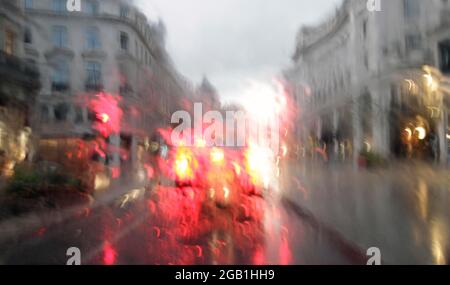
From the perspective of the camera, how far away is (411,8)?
12.1 meters

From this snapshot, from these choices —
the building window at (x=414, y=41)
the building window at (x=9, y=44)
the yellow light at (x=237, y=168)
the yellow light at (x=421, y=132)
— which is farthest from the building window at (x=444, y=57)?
the building window at (x=9, y=44)

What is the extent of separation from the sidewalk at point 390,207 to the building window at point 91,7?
19.9ft

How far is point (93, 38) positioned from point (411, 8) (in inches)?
343

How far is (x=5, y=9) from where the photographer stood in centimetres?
1028

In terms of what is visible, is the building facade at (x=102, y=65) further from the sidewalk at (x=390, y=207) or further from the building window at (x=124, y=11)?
the sidewalk at (x=390, y=207)

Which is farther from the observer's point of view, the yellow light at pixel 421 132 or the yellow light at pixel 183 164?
the yellow light at pixel 421 132

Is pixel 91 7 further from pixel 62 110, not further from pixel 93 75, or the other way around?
pixel 62 110

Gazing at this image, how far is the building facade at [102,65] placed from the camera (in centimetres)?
816

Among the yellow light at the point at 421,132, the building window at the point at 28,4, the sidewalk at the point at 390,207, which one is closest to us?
the sidewalk at the point at 390,207

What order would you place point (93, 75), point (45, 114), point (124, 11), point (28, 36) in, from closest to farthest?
point (124, 11) → point (93, 75) → point (28, 36) → point (45, 114)

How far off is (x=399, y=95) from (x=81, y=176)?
852cm

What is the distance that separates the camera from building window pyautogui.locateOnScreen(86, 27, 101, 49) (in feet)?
27.5

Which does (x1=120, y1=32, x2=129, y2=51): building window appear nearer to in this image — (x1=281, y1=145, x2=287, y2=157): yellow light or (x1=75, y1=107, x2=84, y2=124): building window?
(x1=75, y1=107, x2=84, y2=124): building window

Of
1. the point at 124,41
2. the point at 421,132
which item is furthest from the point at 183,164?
the point at 421,132
